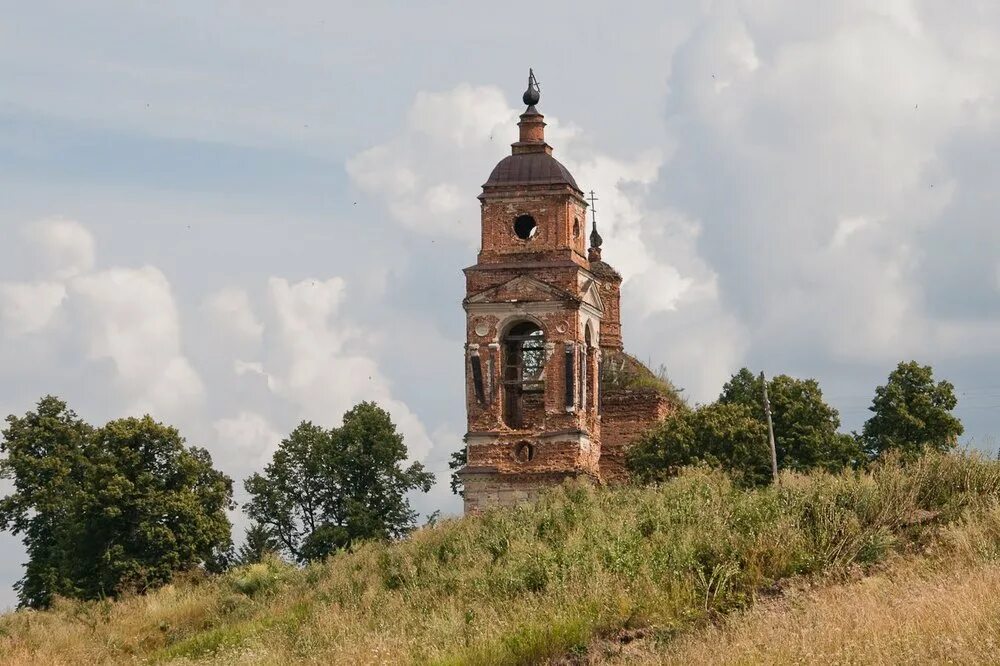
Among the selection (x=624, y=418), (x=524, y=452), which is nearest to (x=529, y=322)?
(x=524, y=452)

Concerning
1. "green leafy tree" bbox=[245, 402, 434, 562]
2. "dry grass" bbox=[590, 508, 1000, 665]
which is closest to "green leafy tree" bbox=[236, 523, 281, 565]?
"green leafy tree" bbox=[245, 402, 434, 562]

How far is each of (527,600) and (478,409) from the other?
935 inches

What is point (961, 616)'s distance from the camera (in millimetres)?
15727

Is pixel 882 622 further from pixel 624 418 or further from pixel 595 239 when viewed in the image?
pixel 595 239

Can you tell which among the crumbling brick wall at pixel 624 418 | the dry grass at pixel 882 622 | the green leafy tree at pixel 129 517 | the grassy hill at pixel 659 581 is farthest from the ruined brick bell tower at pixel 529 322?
the dry grass at pixel 882 622

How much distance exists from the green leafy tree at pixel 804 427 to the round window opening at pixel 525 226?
674 centimetres

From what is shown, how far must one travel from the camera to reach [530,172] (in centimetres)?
4550

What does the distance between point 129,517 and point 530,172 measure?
13.0 metres

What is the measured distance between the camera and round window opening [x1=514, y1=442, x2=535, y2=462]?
4481 cm

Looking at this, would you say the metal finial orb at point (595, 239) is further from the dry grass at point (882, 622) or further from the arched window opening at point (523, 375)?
the dry grass at point (882, 622)

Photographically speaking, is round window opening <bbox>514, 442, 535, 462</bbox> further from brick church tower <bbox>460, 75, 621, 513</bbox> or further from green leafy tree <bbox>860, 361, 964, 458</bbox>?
green leafy tree <bbox>860, 361, 964, 458</bbox>

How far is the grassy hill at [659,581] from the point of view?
59.5 feet

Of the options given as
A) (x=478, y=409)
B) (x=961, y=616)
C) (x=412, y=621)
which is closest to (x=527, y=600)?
(x=412, y=621)

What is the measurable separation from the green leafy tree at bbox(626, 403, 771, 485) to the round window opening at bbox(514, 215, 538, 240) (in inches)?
221
